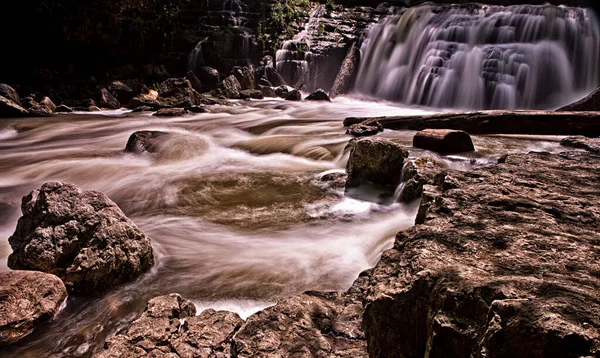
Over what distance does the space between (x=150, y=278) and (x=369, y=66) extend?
16.8 m

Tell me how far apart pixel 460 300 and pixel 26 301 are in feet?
9.77

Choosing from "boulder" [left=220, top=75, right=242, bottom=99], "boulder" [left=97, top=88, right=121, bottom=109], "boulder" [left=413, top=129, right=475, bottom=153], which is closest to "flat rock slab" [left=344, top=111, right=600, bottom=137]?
"boulder" [left=413, top=129, right=475, bottom=153]

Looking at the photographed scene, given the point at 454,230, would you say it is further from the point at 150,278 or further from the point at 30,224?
the point at 30,224

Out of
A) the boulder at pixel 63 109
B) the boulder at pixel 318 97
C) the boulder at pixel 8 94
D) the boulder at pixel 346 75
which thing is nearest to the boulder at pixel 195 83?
the boulder at pixel 318 97

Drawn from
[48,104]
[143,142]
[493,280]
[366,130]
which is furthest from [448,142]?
[48,104]

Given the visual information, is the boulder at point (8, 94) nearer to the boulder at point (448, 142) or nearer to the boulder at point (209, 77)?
the boulder at point (209, 77)

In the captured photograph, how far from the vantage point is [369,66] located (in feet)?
60.0

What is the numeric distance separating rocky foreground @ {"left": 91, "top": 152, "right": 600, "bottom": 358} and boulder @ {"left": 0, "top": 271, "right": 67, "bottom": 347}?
95cm

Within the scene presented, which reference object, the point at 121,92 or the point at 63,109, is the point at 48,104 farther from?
the point at 121,92

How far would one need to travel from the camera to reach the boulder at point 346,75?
58.9 ft

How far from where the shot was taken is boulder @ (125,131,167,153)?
7746 millimetres

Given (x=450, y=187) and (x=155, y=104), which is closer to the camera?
(x=450, y=187)

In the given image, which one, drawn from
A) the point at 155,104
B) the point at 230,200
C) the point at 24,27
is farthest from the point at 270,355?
the point at 24,27

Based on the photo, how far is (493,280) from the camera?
144 centimetres
